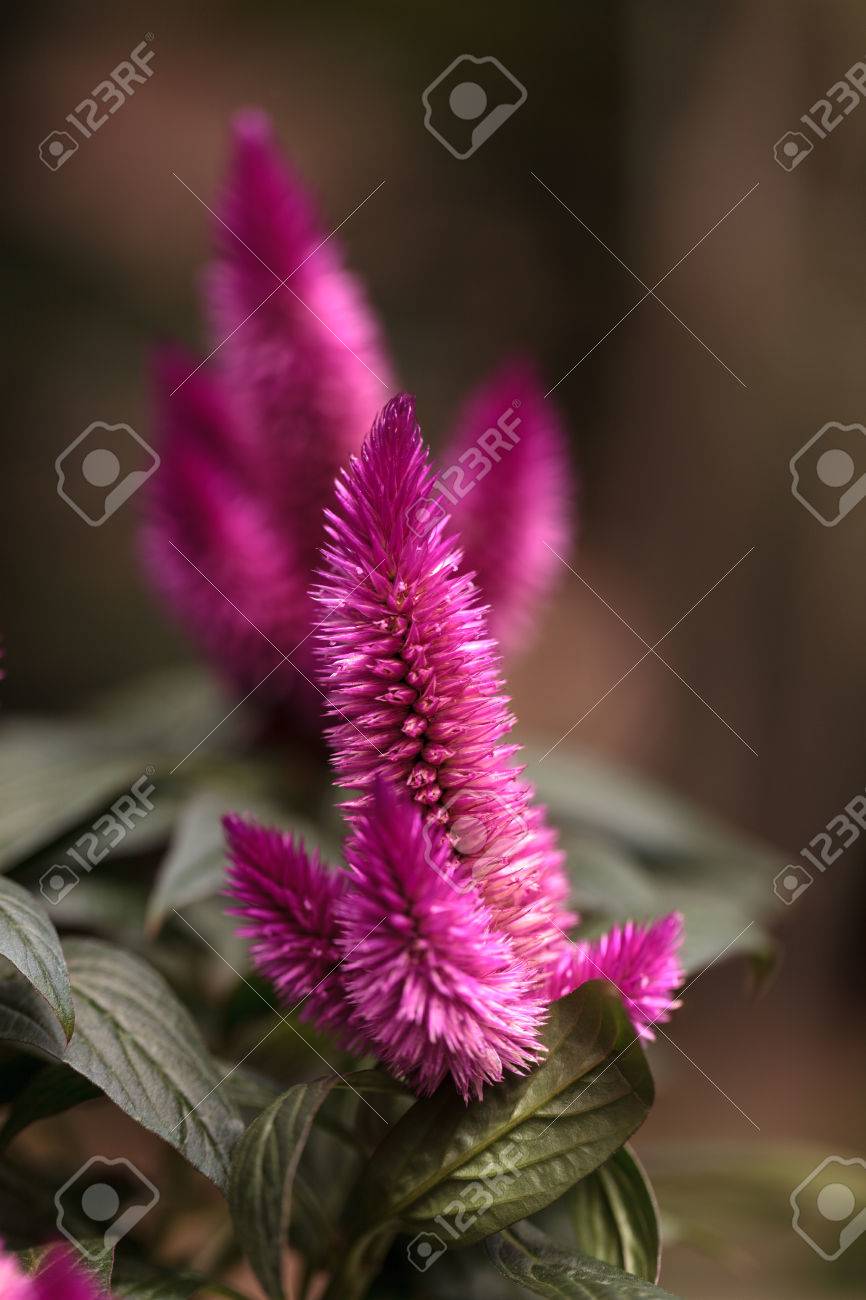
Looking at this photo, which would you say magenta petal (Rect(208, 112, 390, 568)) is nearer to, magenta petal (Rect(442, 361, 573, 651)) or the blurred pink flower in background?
magenta petal (Rect(442, 361, 573, 651))

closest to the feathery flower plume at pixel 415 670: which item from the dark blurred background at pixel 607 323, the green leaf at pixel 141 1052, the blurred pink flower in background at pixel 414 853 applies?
the blurred pink flower in background at pixel 414 853

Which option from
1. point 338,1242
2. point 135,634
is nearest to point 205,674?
point 338,1242

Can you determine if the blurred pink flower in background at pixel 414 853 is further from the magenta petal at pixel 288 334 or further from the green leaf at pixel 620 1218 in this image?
the magenta petal at pixel 288 334

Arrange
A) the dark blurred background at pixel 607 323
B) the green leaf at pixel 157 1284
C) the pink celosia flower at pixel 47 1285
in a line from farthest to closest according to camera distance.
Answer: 1. the dark blurred background at pixel 607 323
2. the green leaf at pixel 157 1284
3. the pink celosia flower at pixel 47 1285

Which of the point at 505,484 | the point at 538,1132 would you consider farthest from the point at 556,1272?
the point at 505,484

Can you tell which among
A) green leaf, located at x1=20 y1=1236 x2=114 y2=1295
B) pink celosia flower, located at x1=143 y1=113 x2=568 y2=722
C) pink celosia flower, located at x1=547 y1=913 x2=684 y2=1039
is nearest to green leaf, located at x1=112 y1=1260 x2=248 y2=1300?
green leaf, located at x1=20 y1=1236 x2=114 y2=1295

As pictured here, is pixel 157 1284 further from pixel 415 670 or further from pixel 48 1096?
pixel 415 670
